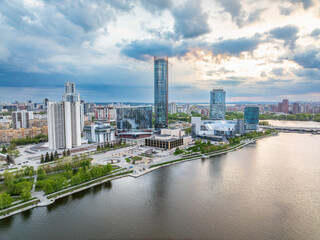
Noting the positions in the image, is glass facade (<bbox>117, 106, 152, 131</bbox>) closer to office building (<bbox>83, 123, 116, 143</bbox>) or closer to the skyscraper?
office building (<bbox>83, 123, 116, 143</bbox>)

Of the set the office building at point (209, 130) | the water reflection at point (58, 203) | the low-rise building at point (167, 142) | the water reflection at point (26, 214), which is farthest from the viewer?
the office building at point (209, 130)

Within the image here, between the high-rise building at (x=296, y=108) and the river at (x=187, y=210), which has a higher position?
the high-rise building at (x=296, y=108)

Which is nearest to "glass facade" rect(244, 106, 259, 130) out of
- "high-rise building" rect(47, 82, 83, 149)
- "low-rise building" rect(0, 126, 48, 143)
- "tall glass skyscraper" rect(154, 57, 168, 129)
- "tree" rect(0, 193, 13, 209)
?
"tall glass skyscraper" rect(154, 57, 168, 129)

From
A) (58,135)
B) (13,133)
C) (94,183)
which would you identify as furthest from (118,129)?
(94,183)

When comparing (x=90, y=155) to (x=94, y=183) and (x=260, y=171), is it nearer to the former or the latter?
(x=94, y=183)

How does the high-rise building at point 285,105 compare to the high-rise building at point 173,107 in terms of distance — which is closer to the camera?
the high-rise building at point 285,105

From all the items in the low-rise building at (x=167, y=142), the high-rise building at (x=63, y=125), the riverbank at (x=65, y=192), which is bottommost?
the riverbank at (x=65, y=192)

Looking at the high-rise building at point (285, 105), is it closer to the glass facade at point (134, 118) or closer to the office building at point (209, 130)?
the office building at point (209, 130)

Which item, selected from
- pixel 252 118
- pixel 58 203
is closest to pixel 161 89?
pixel 252 118

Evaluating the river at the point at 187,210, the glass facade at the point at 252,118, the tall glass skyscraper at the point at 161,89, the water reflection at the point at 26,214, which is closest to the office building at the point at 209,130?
the tall glass skyscraper at the point at 161,89
